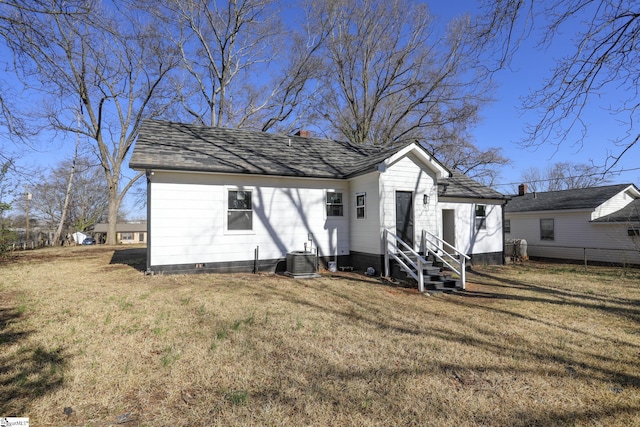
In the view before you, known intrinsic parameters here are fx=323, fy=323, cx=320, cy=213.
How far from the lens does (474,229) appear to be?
46.6 ft

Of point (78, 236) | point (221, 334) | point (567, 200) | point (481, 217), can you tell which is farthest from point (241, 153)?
point (78, 236)

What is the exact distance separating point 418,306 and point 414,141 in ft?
19.3

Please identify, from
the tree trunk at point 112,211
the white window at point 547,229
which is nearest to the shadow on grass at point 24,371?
the tree trunk at point 112,211

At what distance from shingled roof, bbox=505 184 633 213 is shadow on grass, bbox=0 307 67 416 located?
21.8m

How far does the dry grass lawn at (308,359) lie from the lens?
2.92m

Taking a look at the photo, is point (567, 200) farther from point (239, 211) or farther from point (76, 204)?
point (76, 204)

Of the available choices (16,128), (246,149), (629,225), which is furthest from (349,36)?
(16,128)

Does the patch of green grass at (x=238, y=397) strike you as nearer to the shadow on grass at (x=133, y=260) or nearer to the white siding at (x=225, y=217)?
the white siding at (x=225, y=217)

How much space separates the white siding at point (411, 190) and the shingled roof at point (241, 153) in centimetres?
65

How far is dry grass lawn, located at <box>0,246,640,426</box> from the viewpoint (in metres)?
2.92

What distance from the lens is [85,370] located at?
140 inches

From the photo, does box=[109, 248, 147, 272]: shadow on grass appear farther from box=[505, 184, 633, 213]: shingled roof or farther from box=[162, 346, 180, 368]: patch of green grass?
box=[505, 184, 633, 213]: shingled roof

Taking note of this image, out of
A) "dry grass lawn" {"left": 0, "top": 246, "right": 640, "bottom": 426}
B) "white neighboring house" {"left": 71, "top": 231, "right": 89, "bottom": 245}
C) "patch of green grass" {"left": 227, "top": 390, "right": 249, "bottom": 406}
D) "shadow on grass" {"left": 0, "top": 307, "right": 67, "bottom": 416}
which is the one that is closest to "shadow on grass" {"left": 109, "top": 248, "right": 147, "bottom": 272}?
"dry grass lawn" {"left": 0, "top": 246, "right": 640, "bottom": 426}

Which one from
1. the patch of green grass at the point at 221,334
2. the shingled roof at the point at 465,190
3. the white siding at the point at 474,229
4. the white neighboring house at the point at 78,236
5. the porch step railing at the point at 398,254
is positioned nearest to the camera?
the patch of green grass at the point at 221,334
